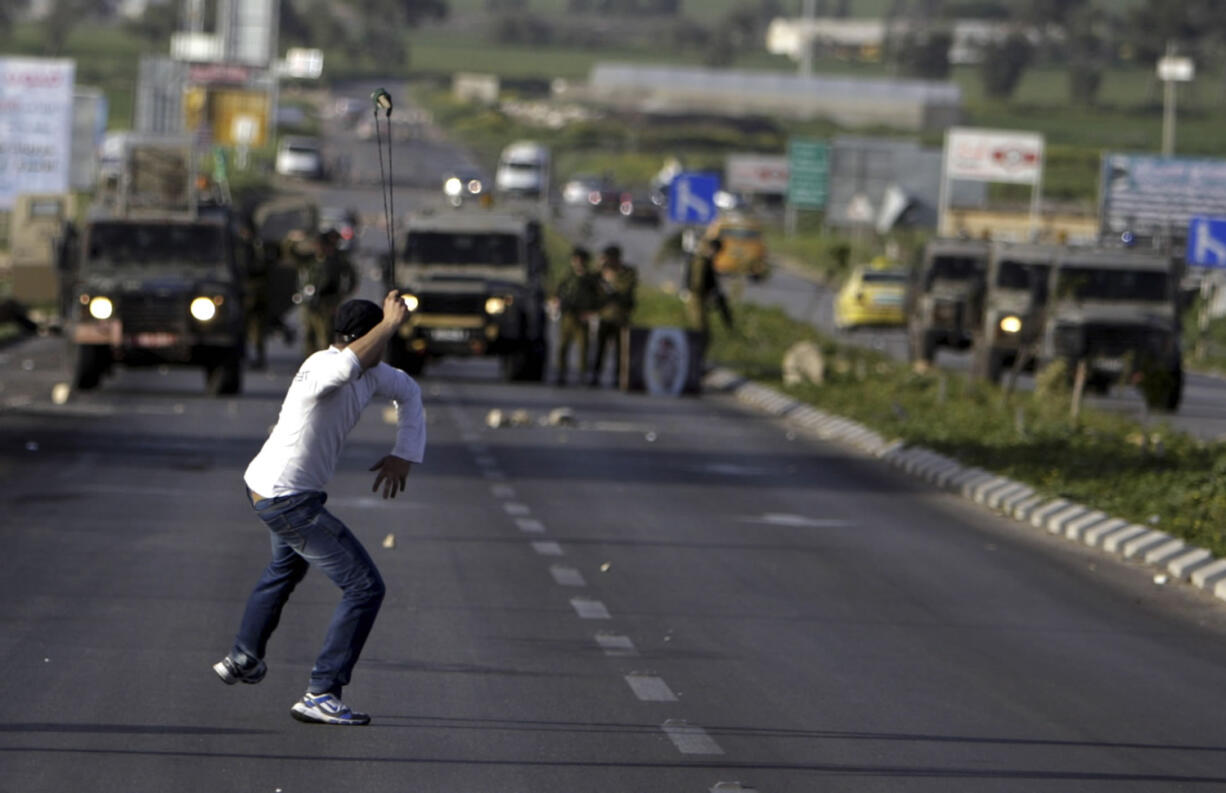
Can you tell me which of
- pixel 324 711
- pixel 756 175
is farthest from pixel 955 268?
pixel 756 175

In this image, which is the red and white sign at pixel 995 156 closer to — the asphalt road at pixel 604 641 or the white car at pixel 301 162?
the white car at pixel 301 162

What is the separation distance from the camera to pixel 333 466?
8.58 meters

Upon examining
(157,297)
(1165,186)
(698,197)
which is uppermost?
(1165,186)

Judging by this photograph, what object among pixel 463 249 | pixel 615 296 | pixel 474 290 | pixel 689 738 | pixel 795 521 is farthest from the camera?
pixel 463 249

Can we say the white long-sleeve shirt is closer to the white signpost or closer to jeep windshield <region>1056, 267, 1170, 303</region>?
jeep windshield <region>1056, 267, 1170, 303</region>

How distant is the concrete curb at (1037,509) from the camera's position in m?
14.3

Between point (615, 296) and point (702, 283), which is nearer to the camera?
point (615, 296)

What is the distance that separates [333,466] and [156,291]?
1711 cm

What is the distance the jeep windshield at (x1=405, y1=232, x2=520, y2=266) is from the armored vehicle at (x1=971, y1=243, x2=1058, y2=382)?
6.33 m

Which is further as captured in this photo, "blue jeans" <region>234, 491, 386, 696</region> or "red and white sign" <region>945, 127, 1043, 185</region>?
"red and white sign" <region>945, 127, 1043, 185</region>

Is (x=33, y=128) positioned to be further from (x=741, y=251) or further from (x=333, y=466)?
(x=333, y=466)

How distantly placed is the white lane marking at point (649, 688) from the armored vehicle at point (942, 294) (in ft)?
83.2

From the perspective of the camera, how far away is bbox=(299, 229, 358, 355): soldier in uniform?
27.0 m

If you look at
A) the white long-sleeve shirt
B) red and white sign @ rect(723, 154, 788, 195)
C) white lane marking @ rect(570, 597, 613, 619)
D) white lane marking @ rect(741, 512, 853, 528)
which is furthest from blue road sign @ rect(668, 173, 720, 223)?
red and white sign @ rect(723, 154, 788, 195)
